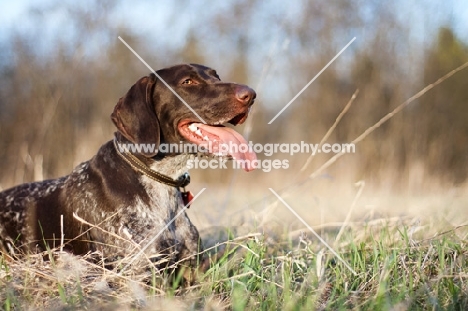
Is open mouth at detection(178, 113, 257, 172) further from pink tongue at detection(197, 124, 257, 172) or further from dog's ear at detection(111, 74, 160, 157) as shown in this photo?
dog's ear at detection(111, 74, 160, 157)

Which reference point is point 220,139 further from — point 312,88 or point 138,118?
point 312,88

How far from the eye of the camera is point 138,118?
3859 mm

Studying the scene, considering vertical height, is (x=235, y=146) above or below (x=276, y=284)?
above

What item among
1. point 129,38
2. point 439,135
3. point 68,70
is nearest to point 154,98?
point 439,135

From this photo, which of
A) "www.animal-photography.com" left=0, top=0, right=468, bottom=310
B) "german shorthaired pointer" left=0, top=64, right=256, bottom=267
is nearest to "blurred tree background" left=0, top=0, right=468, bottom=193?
"www.animal-photography.com" left=0, top=0, right=468, bottom=310

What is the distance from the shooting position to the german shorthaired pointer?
12.4ft

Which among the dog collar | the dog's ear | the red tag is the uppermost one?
the dog's ear

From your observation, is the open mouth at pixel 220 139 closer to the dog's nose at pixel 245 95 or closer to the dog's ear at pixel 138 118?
the dog's nose at pixel 245 95

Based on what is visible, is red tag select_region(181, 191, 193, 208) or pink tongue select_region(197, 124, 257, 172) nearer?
pink tongue select_region(197, 124, 257, 172)

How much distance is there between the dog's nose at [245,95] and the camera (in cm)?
392

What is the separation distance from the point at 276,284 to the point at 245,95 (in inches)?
58.1

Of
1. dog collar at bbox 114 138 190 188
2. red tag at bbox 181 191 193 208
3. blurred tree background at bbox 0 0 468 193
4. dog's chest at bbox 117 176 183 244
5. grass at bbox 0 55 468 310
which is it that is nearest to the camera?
grass at bbox 0 55 468 310

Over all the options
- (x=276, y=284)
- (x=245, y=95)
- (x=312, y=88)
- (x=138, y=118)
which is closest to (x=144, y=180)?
(x=138, y=118)

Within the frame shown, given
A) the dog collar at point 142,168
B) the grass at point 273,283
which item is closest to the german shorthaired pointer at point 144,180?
the dog collar at point 142,168
